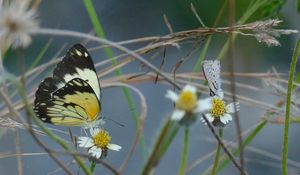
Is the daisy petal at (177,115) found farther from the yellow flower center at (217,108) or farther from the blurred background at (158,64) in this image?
the blurred background at (158,64)

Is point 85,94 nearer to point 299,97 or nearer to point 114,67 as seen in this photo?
point 114,67

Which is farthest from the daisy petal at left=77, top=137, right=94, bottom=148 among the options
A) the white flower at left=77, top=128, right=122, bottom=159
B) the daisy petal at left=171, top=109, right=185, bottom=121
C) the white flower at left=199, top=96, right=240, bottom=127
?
the daisy petal at left=171, top=109, right=185, bottom=121

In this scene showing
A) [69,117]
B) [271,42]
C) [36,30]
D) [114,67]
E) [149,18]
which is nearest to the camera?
[36,30]

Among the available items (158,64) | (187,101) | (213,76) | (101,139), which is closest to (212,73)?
(213,76)

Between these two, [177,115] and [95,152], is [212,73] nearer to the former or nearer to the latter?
[95,152]

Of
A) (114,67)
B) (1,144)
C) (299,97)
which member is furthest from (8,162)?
(299,97)

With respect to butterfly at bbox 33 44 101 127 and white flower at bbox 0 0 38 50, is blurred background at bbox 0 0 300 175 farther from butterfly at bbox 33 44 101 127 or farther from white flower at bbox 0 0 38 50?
white flower at bbox 0 0 38 50

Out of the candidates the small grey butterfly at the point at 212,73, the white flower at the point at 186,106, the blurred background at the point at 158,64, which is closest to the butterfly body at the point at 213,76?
the small grey butterfly at the point at 212,73
